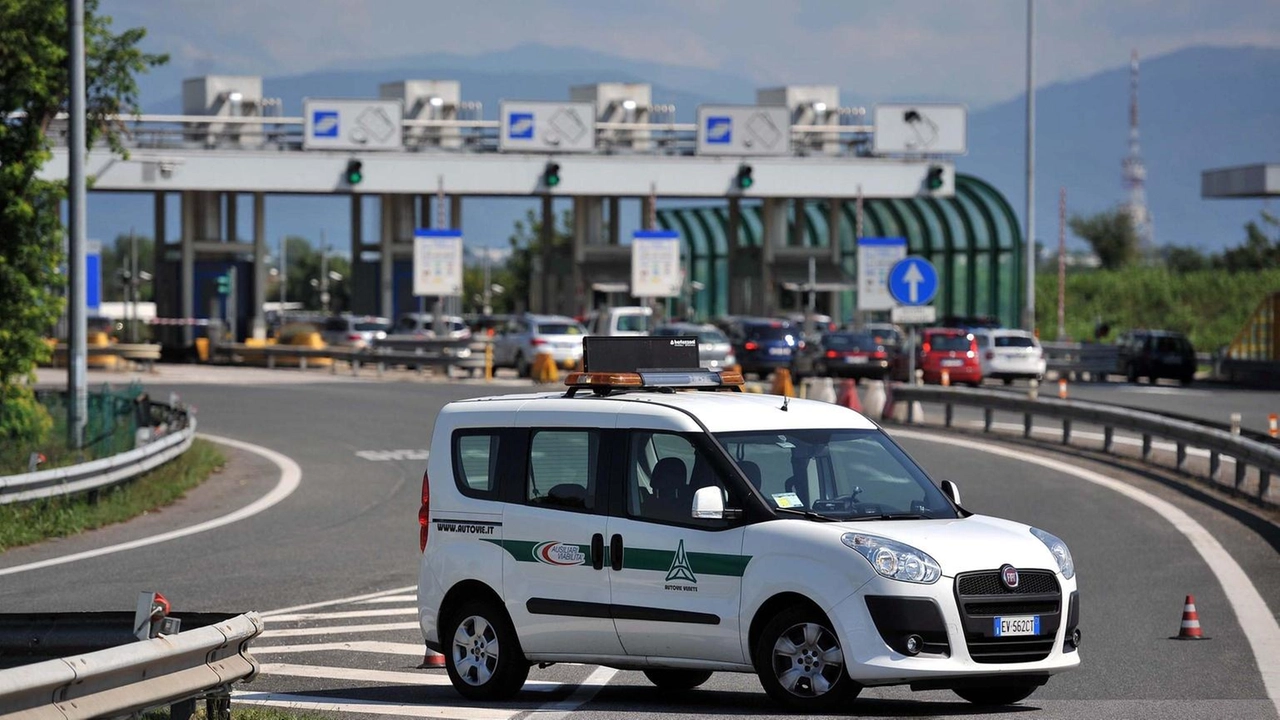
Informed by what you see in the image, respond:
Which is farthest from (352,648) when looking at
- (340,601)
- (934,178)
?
(934,178)

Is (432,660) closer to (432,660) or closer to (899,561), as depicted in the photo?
(432,660)

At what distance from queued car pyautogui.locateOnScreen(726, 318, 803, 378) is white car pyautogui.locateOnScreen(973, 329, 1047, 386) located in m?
5.15

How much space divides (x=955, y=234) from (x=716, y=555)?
58256 millimetres

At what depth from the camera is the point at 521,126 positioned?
6212 cm

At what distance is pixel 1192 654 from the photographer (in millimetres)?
11281

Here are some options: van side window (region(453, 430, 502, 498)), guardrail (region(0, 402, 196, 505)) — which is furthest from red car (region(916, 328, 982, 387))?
van side window (region(453, 430, 502, 498))

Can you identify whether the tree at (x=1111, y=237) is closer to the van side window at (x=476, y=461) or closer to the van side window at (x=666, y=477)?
the van side window at (x=476, y=461)

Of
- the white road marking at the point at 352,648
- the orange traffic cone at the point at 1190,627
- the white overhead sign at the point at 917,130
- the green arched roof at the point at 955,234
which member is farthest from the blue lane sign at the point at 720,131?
the white road marking at the point at 352,648

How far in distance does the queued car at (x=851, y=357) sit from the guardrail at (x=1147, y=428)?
1221cm

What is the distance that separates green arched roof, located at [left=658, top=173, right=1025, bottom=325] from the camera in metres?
62.2

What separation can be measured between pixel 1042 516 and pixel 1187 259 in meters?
124

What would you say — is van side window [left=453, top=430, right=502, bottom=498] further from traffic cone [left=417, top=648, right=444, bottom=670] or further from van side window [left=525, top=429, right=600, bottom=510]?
traffic cone [left=417, top=648, right=444, bottom=670]

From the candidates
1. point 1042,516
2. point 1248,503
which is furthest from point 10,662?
point 1248,503

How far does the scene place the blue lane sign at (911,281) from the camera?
1308 inches
